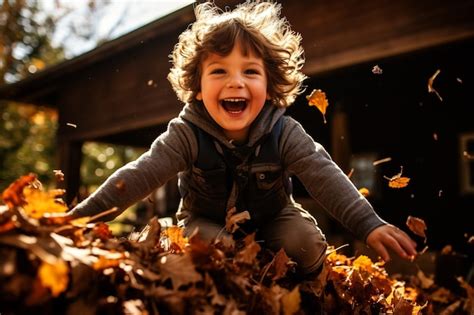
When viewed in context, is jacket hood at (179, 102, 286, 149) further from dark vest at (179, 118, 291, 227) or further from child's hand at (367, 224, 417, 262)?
child's hand at (367, 224, 417, 262)

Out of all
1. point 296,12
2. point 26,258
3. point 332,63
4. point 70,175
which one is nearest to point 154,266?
point 26,258

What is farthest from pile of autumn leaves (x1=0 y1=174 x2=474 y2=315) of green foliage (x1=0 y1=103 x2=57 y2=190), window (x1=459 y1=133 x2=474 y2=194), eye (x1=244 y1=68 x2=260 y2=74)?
green foliage (x1=0 y1=103 x2=57 y2=190)

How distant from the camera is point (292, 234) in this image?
2.05 m

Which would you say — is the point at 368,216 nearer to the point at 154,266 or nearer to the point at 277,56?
the point at 154,266

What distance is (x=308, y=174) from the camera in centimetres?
196

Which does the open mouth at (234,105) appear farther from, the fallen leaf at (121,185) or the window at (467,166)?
the window at (467,166)

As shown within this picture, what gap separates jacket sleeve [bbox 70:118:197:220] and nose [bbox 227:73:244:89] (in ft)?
1.02

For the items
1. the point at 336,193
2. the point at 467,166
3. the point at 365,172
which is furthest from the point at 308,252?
the point at 365,172

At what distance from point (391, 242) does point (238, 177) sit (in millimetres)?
853

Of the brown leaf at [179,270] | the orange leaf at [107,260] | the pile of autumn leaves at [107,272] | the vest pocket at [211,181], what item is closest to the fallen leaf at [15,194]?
the pile of autumn leaves at [107,272]

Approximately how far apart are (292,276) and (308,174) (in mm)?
467

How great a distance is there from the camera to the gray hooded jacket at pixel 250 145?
5.56 feet

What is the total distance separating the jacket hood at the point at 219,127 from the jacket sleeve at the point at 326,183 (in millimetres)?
86

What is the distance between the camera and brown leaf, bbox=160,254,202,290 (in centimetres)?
129
